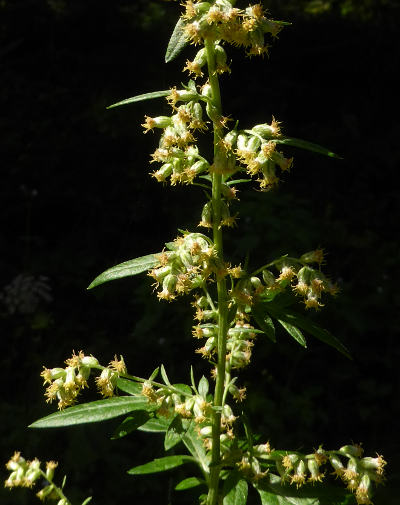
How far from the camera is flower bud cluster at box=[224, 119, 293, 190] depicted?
6.29 feet

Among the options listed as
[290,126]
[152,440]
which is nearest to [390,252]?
[290,126]

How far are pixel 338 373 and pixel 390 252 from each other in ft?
5.00

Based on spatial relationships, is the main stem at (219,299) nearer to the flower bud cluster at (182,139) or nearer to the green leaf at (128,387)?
the flower bud cluster at (182,139)

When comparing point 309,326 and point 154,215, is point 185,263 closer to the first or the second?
point 309,326

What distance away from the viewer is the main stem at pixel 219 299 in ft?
6.25

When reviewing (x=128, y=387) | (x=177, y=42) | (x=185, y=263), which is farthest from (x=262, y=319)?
(x=177, y=42)

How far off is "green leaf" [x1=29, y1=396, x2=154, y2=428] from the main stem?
0.23 m

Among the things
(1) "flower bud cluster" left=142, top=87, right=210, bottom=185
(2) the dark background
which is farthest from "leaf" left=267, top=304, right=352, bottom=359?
(2) the dark background

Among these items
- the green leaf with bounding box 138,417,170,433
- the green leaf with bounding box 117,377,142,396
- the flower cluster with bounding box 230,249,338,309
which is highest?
the flower cluster with bounding box 230,249,338,309

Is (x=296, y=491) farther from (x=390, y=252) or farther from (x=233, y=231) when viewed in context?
(x=390, y=252)

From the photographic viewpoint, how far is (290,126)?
7695 mm

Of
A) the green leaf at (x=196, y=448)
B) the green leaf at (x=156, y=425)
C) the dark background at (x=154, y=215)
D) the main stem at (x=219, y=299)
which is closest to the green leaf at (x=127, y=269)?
the main stem at (x=219, y=299)

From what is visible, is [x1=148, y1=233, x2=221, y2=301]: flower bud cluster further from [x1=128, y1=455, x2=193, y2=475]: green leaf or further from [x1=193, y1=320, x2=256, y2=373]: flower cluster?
[x1=128, y1=455, x2=193, y2=475]: green leaf

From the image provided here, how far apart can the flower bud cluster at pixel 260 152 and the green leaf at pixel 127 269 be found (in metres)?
0.41
